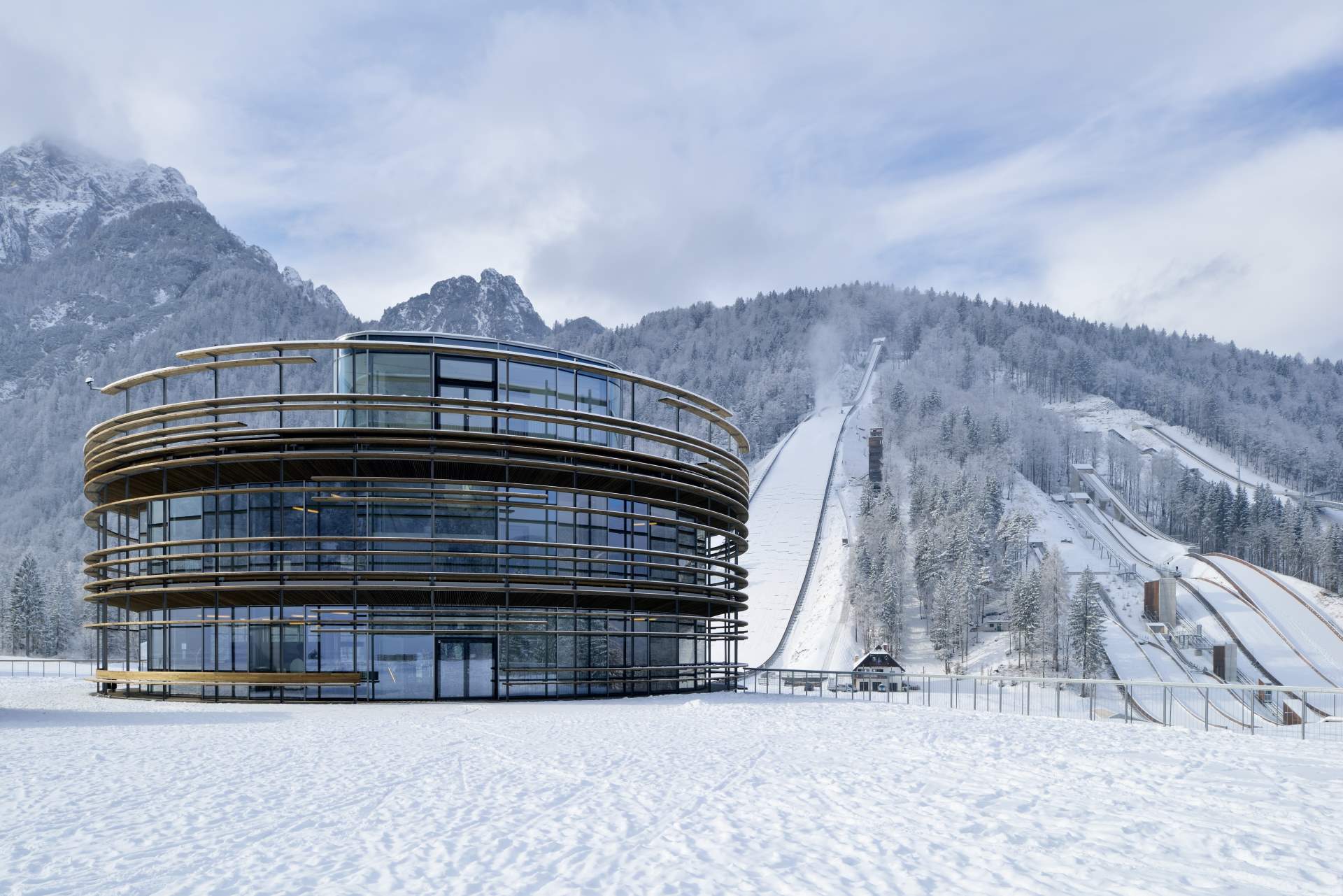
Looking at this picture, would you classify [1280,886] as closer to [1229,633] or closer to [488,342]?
[488,342]

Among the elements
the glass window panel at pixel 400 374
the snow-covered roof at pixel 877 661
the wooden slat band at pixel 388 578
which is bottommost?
the snow-covered roof at pixel 877 661

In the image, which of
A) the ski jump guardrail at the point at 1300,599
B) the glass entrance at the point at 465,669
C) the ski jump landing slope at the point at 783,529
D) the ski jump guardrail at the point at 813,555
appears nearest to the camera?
the glass entrance at the point at 465,669

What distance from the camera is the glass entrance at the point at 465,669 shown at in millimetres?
26000

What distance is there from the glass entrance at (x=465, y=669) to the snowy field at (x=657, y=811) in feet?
24.1

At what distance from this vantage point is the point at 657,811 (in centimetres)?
1044

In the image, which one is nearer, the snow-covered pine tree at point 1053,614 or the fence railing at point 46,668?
the fence railing at point 46,668

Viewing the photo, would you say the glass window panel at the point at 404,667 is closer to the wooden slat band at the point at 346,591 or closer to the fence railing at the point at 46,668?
the wooden slat band at the point at 346,591

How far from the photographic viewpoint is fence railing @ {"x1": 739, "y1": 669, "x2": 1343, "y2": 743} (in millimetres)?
19172

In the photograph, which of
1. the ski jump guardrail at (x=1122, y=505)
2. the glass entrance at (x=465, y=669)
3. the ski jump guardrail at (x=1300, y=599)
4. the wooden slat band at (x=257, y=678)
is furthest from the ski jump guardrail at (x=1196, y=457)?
the wooden slat band at (x=257, y=678)

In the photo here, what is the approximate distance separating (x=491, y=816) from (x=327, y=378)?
476 ft

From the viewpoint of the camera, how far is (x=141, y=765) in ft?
44.4

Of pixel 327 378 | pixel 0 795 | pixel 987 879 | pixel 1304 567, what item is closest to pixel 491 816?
pixel 987 879

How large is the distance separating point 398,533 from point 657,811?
17235 mm

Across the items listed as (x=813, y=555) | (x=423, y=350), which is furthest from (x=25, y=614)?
(x=423, y=350)
